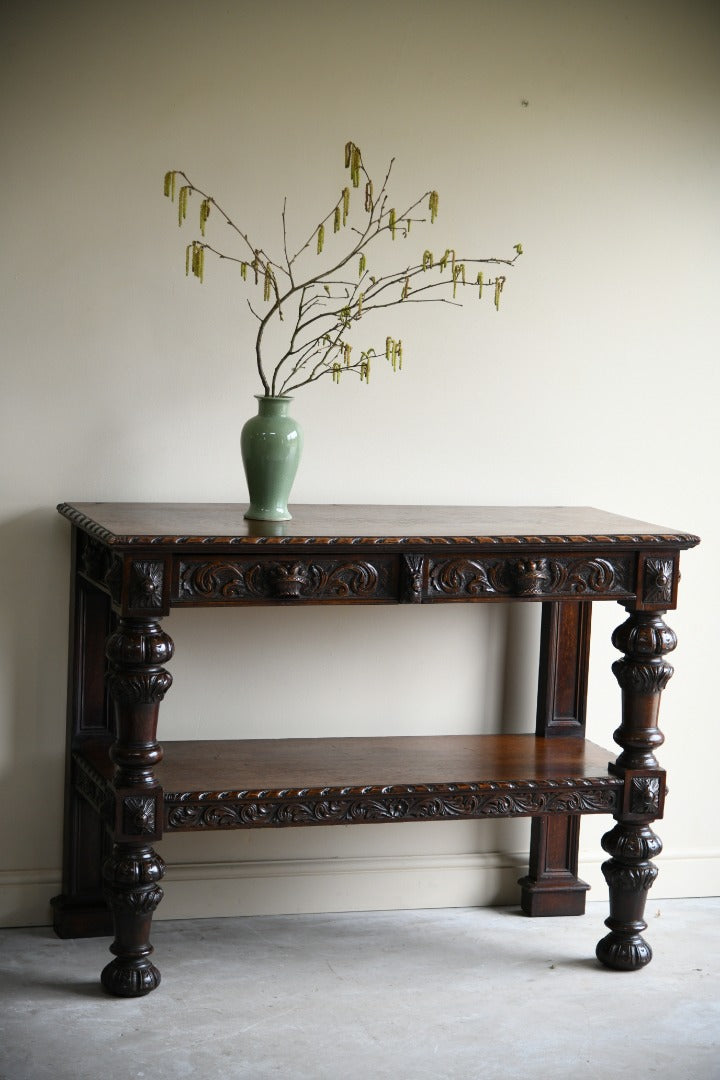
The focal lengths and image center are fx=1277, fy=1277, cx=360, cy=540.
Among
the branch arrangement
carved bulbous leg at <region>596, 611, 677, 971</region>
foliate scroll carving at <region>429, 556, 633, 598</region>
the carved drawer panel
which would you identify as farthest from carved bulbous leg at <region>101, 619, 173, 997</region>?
carved bulbous leg at <region>596, 611, 677, 971</region>

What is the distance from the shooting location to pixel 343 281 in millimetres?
3256

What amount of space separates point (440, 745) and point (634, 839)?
54 cm

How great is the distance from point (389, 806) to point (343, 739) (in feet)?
1.47

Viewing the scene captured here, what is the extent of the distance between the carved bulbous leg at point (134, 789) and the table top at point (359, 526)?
0.22 m

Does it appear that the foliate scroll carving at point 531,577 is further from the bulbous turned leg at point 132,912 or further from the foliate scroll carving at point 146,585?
the bulbous turned leg at point 132,912

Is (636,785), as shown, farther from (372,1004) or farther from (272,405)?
(272,405)

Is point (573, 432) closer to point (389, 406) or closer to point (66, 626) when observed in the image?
point (389, 406)

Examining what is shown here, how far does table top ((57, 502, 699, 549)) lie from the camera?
2.67 m

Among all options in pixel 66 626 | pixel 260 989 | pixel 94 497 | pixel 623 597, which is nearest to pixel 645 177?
pixel 623 597

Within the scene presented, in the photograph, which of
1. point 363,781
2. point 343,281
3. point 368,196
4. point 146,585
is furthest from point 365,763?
point 368,196

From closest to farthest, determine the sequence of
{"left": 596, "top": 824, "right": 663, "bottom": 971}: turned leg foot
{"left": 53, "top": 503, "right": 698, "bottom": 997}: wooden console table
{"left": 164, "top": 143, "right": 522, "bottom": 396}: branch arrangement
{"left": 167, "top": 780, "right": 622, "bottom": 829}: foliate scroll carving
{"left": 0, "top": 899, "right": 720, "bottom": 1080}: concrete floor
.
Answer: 1. {"left": 0, "top": 899, "right": 720, "bottom": 1080}: concrete floor
2. {"left": 53, "top": 503, "right": 698, "bottom": 997}: wooden console table
3. {"left": 167, "top": 780, "right": 622, "bottom": 829}: foliate scroll carving
4. {"left": 596, "top": 824, "right": 663, "bottom": 971}: turned leg foot
5. {"left": 164, "top": 143, "right": 522, "bottom": 396}: branch arrangement

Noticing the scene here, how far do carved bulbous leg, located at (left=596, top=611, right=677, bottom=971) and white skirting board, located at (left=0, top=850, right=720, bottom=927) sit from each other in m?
0.46

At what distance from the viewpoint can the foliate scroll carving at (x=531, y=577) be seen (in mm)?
2822

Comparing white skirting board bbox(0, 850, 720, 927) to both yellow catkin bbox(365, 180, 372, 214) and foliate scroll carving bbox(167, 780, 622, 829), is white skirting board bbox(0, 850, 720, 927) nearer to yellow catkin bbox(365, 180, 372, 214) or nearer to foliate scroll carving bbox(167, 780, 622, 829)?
foliate scroll carving bbox(167, 780, 622, 829)
